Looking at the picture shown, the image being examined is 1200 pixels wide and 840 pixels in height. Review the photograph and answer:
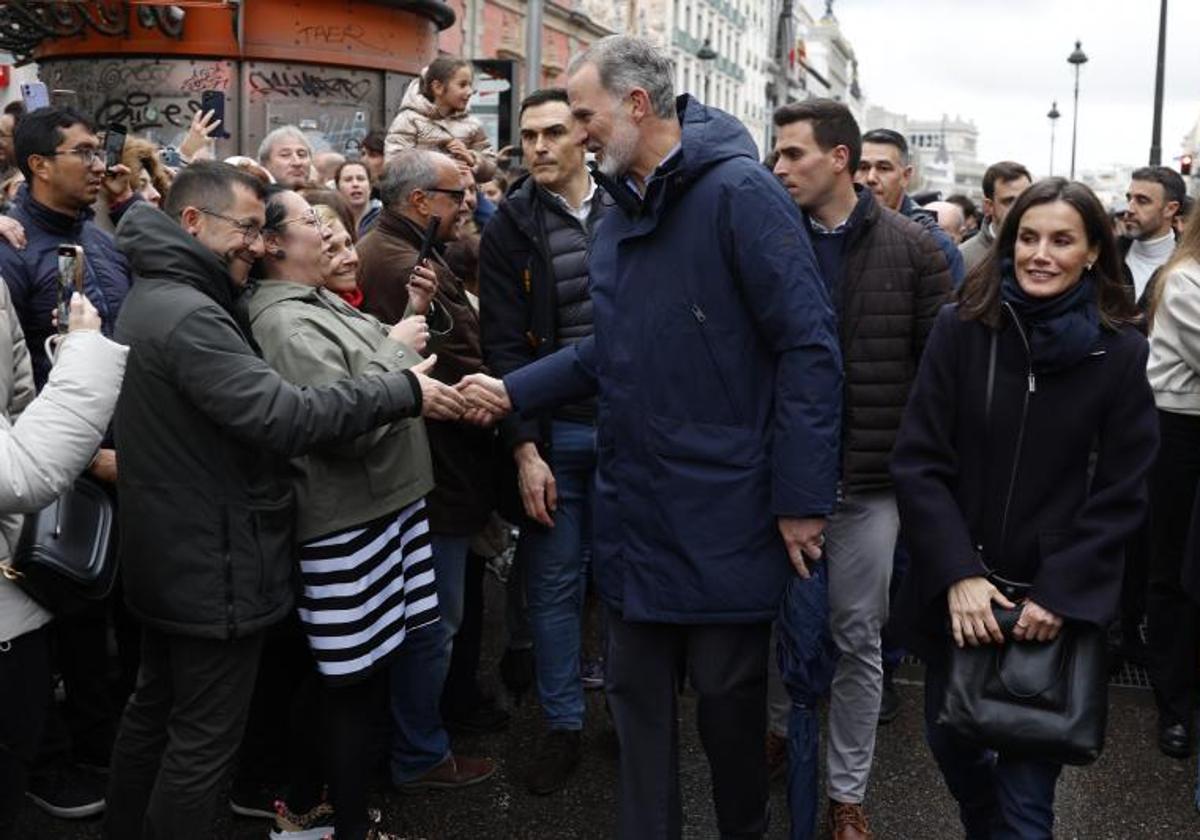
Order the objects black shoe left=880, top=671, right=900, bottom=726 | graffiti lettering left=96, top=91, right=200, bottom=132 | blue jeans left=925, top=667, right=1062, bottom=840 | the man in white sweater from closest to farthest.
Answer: blue jeans left=925, top=667, right=1062, bottom=840 < black shoe left=880, top=671, right=900, bottom=726 < the man in white sweater < graffiti lettering left=96, top=91, right=200, bottom=132

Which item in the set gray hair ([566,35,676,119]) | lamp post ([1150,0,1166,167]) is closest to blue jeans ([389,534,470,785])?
gray hair ([566,35,676,119])

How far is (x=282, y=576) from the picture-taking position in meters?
3.23

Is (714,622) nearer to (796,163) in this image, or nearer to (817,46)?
(796,163)

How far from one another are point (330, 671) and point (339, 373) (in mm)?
842

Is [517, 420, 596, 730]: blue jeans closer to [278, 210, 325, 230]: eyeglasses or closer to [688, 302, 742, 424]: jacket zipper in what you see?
[278, 210, 325, 230]: eyeglasses

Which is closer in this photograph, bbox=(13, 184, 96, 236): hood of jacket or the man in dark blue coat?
the man in dark blue coat

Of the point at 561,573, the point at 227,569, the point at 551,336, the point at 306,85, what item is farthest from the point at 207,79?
the point at 227,569

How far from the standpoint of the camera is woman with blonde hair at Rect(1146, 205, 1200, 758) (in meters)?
4.50

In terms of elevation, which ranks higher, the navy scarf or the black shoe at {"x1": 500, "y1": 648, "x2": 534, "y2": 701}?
the navy scarf

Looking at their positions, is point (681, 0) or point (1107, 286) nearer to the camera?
point (1107, 286)

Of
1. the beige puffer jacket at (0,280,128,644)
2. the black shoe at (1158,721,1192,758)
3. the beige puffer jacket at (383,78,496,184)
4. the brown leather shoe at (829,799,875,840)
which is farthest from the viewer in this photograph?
the beige puffer jacket at (383,78,496,184)

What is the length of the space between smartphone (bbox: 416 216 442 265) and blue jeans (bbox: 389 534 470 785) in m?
0.98

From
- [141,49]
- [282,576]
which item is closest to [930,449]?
[282,576]

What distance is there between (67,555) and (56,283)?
1433mm
